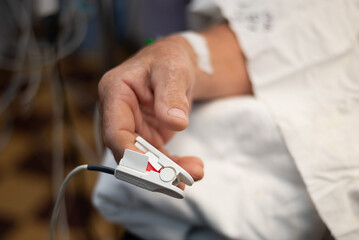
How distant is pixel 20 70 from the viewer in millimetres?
1739

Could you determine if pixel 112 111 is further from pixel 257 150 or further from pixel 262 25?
pixel 262 25

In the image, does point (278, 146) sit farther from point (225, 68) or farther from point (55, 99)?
point (55, 99)

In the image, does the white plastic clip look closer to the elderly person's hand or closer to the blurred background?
the elderly person's hand

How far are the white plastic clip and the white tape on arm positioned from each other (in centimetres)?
32

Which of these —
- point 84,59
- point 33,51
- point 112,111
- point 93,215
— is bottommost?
point 93,215

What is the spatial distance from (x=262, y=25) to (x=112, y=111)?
45cm

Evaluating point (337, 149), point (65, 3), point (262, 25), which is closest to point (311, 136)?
point (337, 149)

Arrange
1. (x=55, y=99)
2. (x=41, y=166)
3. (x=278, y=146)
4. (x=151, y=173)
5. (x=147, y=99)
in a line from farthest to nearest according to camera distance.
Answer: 1. (x=55, y=99)
2. (x=41, y=166)
3. (x=278, y=146)
4. (x=147, y=99)
5. (x=151, y=173)

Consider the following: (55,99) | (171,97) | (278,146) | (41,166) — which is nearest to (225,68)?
(278,146)

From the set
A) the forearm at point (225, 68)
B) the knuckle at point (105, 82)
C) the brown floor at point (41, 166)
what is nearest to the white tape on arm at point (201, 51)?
the forearm at point (225, 68)

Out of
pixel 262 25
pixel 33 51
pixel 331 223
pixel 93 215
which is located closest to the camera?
pixel 331 223

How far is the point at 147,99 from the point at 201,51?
0.25 meters

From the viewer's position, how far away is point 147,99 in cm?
46

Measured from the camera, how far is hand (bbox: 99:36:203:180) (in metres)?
0.39
